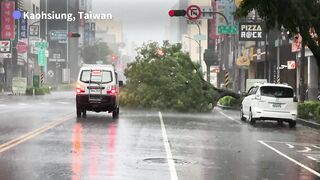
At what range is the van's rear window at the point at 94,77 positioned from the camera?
26016 mm

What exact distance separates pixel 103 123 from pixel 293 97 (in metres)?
7.84

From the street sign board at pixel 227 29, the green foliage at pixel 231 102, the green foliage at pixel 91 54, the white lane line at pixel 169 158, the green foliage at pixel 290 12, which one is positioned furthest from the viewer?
the green foliage at pixel 91 54

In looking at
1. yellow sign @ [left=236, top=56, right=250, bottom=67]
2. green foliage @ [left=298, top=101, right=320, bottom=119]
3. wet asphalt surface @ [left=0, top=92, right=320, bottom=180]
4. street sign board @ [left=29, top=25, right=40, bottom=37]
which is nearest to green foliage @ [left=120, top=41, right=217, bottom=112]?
green foliage @ [left=298, top=101, right=320, bottom=119]

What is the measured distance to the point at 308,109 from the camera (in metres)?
27.5

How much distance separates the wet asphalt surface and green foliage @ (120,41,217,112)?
37.1 ft

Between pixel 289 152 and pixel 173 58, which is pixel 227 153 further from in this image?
pixel 173 58

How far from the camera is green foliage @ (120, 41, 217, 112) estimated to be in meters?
33.9

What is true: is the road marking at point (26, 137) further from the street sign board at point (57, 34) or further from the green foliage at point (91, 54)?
the green foliage at point (91, 54)

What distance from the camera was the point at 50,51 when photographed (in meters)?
117

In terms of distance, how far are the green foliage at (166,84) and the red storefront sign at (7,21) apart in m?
37.8

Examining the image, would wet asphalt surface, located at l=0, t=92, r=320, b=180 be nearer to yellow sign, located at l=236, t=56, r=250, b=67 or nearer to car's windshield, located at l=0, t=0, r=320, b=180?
car's windshield, located at l=0, t=0, r=320, b=180

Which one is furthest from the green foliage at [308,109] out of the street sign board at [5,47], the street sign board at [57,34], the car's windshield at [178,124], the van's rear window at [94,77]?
the street sign board at [57,34]

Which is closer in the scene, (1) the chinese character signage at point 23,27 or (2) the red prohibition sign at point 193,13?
(2) the red prohibition sign at point 193,13

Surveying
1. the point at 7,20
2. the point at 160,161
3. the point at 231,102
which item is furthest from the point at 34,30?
the point at 160,161
